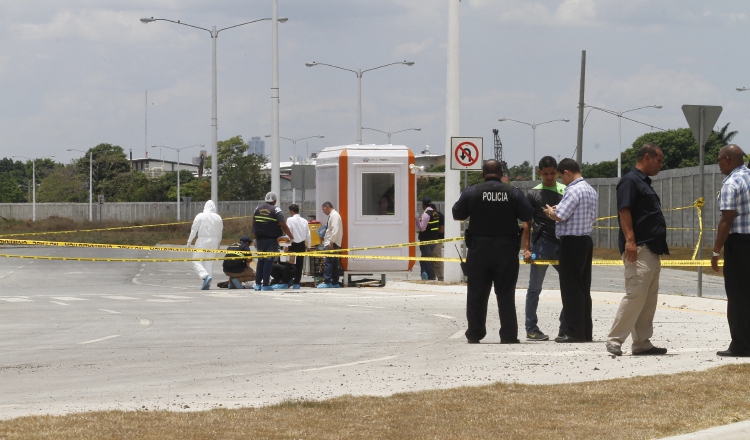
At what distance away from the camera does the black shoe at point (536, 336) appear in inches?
498

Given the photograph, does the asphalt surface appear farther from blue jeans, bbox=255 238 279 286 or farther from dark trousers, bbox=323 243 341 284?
dark trousers, bbox=323 243 341 284

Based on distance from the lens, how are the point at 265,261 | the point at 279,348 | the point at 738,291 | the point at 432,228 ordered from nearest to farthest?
the point at 738,291
the point at 279,348
the point at 265,261
the point at 432,228

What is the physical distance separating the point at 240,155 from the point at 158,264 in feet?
231

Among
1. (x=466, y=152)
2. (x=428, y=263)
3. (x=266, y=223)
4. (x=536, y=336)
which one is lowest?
(x=536, y=336)

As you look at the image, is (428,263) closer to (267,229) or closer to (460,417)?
(267,229)

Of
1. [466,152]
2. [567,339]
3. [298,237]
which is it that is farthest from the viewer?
[298,237]

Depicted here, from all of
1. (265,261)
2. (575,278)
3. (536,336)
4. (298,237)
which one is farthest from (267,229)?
(575,278)

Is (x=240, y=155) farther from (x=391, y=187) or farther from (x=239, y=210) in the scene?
(x=391, y=187)

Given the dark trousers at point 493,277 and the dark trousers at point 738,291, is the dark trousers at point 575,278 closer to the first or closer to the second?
the dark trousers at point 493,277

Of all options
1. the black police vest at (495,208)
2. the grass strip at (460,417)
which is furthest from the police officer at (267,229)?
the grass strip at (460,417)

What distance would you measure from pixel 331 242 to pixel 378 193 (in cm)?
166

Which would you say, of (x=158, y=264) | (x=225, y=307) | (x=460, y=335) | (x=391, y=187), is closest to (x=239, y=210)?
(x=158, y=264)

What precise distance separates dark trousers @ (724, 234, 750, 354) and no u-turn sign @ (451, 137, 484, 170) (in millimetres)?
11260

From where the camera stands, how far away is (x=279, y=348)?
12.6 m
